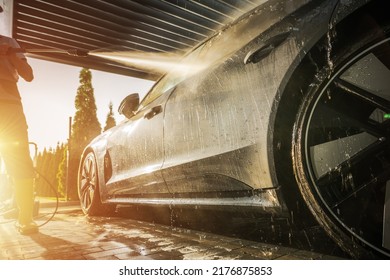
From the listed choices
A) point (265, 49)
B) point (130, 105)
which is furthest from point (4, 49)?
point (265, 49)

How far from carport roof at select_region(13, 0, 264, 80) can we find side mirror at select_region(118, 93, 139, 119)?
2.36 m

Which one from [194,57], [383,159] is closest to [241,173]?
[383,159]

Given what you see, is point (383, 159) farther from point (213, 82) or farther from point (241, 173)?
point (213, 82)

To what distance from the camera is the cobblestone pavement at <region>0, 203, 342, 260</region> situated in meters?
1.37

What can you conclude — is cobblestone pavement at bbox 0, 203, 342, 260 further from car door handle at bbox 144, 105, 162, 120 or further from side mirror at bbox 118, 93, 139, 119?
side mirror at bbox 118, 93, 139, 119

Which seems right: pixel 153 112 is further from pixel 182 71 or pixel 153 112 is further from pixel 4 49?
pixel 4 49

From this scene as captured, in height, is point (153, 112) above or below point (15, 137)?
above

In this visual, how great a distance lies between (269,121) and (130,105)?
64.9 inches

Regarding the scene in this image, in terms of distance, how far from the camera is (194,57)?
201 cm

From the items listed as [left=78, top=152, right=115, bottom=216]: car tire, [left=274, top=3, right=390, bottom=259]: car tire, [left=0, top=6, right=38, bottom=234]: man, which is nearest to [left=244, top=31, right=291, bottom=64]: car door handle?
[left=274, top=3, right=390, bottom=259]: car tire

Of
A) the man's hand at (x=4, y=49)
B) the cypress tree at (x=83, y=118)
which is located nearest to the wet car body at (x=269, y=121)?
the man's hand at (x=4, y=49)

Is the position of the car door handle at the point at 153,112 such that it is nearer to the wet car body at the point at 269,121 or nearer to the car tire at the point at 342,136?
the wet car body at the point at 269,121

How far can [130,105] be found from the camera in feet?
8.30

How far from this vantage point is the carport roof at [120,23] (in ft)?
14.0
